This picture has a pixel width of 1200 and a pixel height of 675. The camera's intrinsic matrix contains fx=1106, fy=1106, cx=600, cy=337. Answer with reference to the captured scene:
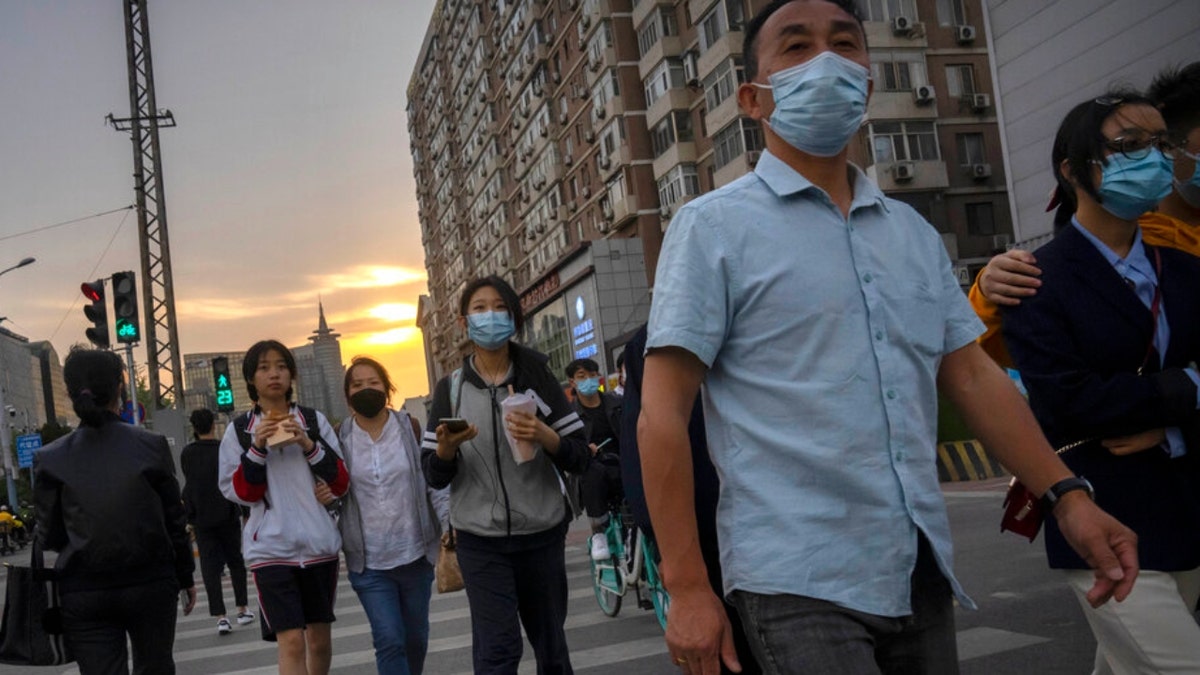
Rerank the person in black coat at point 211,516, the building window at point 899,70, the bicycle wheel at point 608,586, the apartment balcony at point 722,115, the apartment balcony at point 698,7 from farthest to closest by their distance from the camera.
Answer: the apartment balcony at point 698,7 < the apartment balcony at point 722,115 < the building window at point 899,70 < the person in black coat at point 211,516 < the bicycle wheel at point 608,586

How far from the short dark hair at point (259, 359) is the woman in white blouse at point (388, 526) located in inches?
11.2

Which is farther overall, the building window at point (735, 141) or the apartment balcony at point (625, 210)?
the apartment balcony at point (625, 210)

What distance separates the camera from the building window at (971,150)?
121ft

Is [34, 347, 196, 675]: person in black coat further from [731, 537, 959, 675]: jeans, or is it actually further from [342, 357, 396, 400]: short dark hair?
[731, 537, 959, 675]: jeans

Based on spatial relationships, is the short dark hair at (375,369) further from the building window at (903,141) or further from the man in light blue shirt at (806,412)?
the building window at (903,141)

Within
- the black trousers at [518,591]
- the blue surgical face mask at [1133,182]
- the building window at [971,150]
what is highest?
the building window at [971,150]

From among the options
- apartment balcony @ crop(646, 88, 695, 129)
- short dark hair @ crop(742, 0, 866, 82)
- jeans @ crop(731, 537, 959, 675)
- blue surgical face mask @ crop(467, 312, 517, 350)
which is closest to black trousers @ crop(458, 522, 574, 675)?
blue surgical face mask @ crop(467, 312, 517, 350)

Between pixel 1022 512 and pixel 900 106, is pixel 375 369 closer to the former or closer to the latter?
pixel 1022 512

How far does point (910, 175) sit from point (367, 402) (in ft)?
104

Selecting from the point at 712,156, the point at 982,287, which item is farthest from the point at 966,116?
the point at 982,287

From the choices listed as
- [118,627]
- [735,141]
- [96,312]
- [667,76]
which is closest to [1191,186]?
[118,627]

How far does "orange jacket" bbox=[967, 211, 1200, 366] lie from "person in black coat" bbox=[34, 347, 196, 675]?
3.50m

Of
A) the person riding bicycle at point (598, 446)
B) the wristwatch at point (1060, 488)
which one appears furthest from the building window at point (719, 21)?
the wristwatch at point (1060, 488)

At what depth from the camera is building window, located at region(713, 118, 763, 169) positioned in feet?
121
